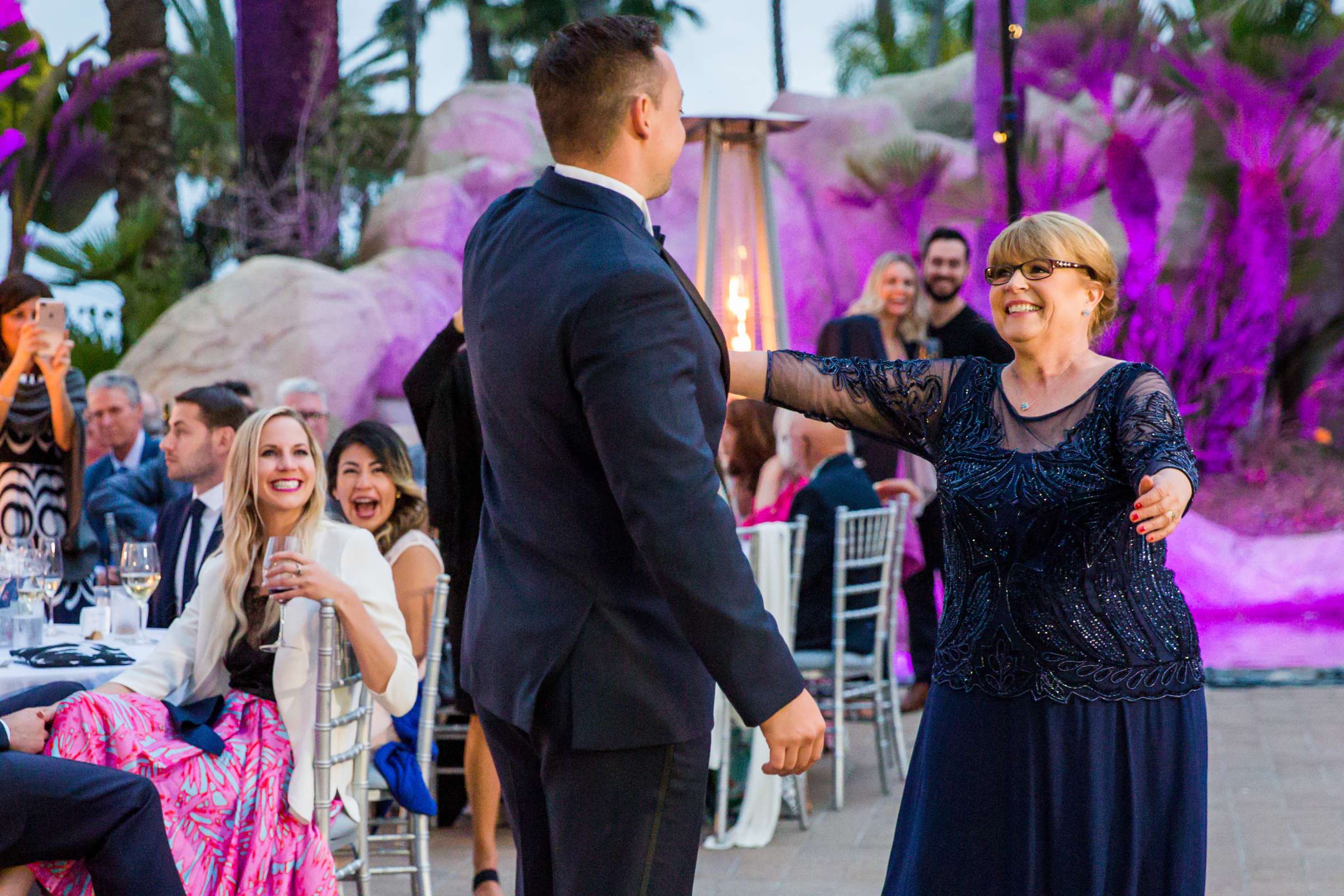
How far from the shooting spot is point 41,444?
5.03 meters

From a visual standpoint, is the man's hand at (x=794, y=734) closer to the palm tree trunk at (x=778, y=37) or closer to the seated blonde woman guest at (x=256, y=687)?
the seated blonde woman guest at (x=256, y=687)

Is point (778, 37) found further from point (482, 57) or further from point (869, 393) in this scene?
point (869, 393)

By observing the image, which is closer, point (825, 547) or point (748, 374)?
point (748, 374)

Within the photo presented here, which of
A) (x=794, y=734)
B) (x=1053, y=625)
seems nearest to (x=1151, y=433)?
(x=1053, y=625)

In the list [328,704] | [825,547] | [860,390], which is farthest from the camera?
[825,547]

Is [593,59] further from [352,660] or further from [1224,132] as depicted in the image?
[1224,132]

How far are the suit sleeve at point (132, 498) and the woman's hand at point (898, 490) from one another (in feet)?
9.34

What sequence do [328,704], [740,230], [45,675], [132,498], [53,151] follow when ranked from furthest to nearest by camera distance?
[53,151] → [740,230] → [132,498] → [45,675] → [328,704]

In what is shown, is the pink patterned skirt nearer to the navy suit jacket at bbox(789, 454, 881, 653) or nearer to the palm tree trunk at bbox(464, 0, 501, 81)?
the navy suit jacket at bbox(789, 454, 881, 653)

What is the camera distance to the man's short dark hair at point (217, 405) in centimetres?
438

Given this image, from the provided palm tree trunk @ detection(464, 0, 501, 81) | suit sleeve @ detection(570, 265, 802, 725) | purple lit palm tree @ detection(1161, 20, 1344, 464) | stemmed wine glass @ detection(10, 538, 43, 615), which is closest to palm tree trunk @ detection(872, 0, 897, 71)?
palm tree trunk @ detection(464, 0, 501, 81)

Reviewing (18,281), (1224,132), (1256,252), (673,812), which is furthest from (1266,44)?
(673,812)

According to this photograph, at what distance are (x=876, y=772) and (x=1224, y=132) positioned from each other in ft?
27.7

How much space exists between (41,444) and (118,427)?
4.08 feet
